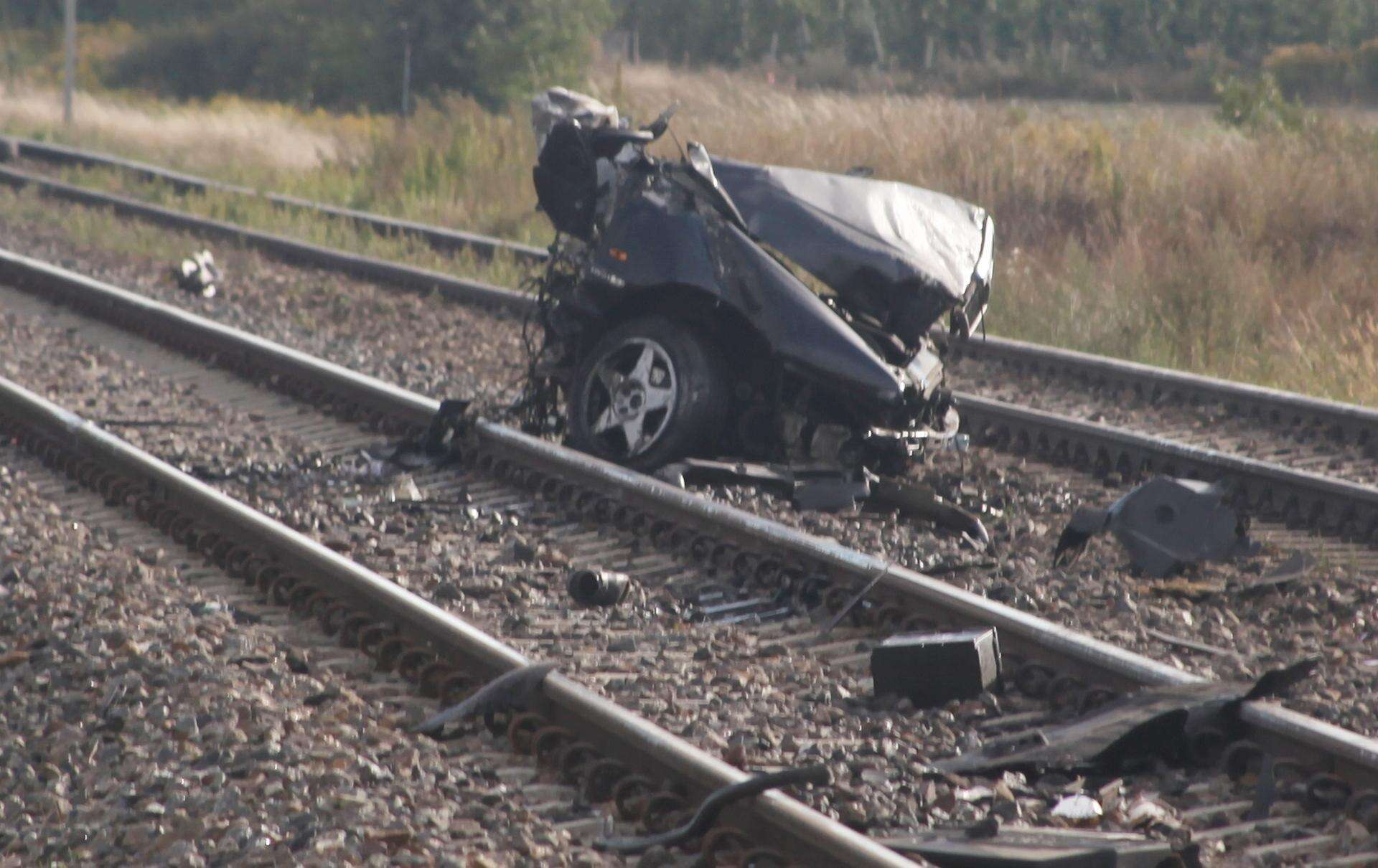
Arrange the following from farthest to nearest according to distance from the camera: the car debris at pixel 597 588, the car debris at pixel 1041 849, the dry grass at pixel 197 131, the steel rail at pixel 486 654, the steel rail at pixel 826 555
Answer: the dry grass at pixel 197 131, the car debris at pixel 597 588, the steel rail at pixel 826 555, the steel rail at pixel 486 654, the car debris at pixel 1041 849

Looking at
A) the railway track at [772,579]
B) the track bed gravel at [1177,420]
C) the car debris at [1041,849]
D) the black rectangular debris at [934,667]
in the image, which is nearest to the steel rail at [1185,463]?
the track bed gravel at [1177,420]

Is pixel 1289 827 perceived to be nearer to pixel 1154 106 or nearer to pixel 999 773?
pixel 999 773

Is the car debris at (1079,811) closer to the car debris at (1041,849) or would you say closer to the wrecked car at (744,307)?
the car debris at (1041,849)

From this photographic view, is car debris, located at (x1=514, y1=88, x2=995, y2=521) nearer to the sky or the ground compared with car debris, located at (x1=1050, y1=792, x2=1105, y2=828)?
nearer to the sky

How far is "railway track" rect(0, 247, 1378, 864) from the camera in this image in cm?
427

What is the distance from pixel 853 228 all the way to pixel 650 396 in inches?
48.6

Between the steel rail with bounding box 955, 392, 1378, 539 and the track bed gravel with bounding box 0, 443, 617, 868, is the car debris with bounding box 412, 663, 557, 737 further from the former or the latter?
the steel rail with bounding box 955, 392, 1378, 539

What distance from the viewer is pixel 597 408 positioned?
806 cm

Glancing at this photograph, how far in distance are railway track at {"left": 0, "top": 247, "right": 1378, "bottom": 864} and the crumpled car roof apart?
1373 mm

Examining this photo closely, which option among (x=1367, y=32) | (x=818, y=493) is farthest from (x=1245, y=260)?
(x=1367, y=32)

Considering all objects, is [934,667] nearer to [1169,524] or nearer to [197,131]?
[1169,524]

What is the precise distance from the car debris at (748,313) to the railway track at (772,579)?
421 millimetres

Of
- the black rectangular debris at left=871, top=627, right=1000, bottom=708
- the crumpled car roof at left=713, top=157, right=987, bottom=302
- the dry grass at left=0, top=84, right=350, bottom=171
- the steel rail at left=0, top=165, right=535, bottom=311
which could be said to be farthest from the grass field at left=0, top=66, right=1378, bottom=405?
the black rectangular debris at left=871, top=627, right=1000, bottom=708

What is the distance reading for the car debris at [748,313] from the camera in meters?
7.46
